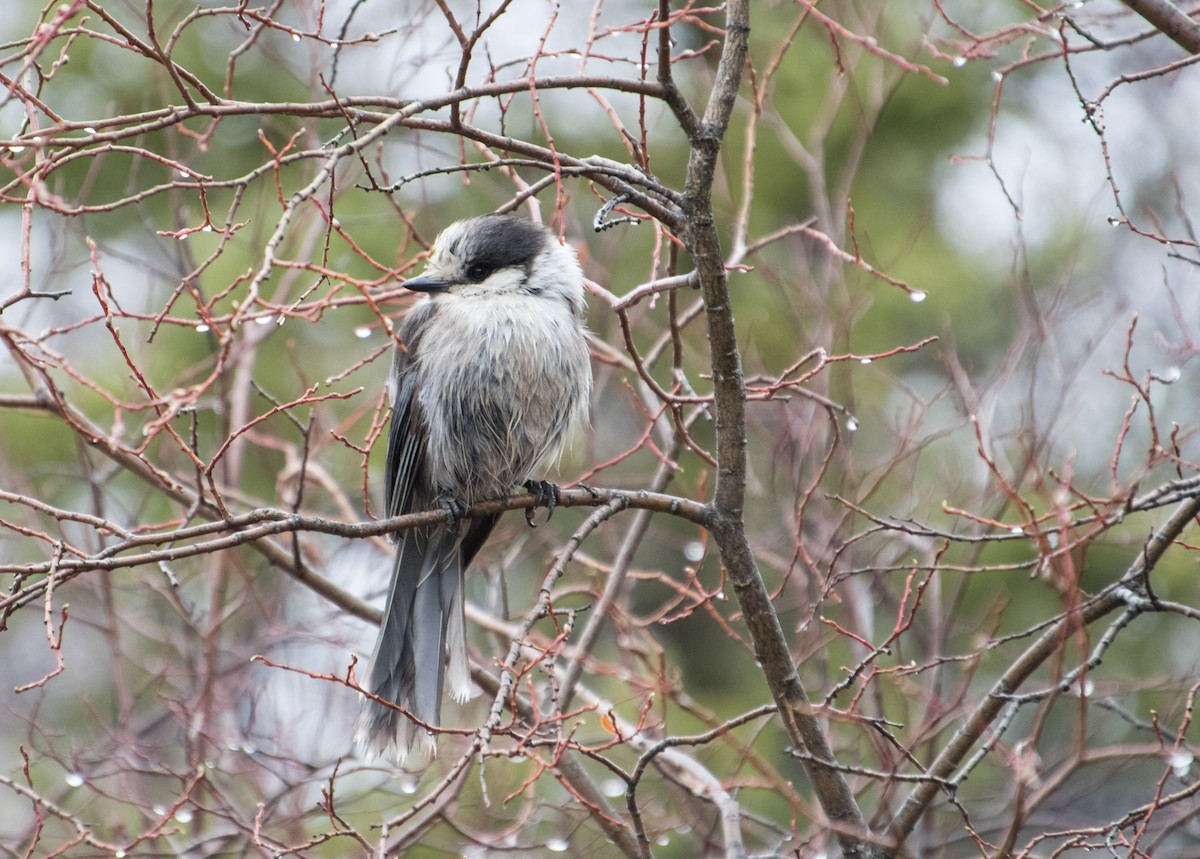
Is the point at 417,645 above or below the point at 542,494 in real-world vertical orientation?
below

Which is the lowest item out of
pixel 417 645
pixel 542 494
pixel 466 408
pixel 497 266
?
pixel 417 645

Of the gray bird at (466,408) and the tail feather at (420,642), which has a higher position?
the gray bird at (466,408)

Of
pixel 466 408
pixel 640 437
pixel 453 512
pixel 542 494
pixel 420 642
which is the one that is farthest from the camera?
pixel 640 437

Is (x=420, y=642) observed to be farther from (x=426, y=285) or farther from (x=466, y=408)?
(x=426, y=285)

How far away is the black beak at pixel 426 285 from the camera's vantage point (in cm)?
366

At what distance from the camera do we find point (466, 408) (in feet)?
12.9

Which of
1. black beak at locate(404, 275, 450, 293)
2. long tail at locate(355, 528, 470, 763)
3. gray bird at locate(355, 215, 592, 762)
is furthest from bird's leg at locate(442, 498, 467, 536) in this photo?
black beak at locate(404, 275, 450, 293)

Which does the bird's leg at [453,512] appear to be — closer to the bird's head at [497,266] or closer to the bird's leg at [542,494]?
the bird's leg at [542,494]

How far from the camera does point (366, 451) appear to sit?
2.87m

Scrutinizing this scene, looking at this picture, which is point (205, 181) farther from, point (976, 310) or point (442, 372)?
point (976, 310)

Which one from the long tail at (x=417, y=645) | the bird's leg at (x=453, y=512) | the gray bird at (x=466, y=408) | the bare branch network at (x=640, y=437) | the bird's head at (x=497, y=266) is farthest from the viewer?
the bird's head at (x=497, y=266)

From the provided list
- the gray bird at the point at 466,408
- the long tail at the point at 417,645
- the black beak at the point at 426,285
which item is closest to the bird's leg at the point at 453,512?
the gray bird at the point at 466,408

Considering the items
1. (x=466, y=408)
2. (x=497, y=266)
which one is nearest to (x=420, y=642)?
(x=466, y=408)

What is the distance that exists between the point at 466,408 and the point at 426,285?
0.45 meters
